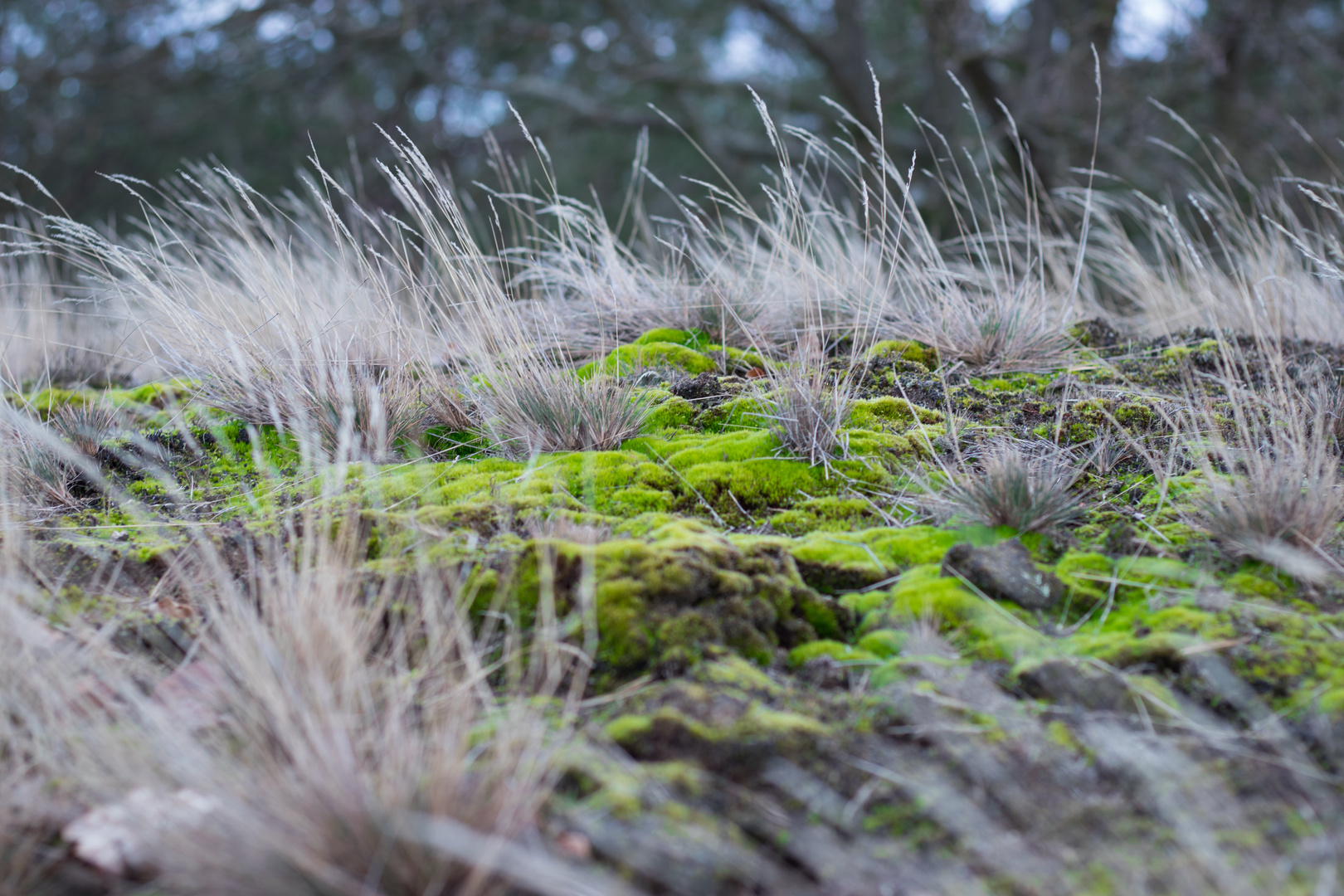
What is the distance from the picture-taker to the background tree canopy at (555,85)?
25.1 feet

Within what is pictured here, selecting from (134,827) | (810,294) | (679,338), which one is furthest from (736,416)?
(134,827)

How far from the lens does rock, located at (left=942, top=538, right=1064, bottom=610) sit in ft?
5.86

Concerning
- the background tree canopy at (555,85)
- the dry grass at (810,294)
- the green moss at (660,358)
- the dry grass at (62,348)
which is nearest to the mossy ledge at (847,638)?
the green moss at (660,358)

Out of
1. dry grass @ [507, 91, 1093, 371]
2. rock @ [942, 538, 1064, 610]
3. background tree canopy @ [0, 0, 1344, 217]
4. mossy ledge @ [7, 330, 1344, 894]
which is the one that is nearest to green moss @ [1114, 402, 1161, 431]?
mossy ledge @ [7, 330, 1344, 894]

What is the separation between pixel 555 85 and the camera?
9.44 meters

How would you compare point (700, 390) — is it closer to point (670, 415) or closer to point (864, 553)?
point (670, 415)

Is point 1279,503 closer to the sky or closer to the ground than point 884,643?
closer to the sky

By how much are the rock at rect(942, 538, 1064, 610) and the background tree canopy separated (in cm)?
633

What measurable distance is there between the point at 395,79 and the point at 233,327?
348 inches

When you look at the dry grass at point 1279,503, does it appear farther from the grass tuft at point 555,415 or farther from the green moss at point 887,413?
the grass tuft at point 555,415

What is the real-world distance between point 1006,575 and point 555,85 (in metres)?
9.14

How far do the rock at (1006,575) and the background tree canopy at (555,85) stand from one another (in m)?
6.33

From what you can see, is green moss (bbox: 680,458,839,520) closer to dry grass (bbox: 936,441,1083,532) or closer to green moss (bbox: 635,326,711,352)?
dry grass (bbox: 936,441,1083,532)

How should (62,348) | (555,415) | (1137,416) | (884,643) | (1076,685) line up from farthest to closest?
(62,348) → (1137,416) → (555,415) → (884,643) → (1076,685)
